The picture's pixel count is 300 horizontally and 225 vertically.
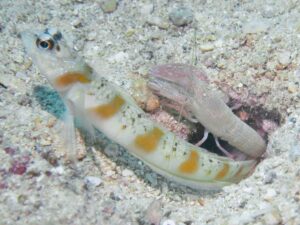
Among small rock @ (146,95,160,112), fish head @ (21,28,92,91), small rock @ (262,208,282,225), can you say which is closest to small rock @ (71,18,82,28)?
small rock @ (146,95,160,112)

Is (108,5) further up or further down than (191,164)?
further up

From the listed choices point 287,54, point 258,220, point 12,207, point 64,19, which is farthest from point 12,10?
point 258,220

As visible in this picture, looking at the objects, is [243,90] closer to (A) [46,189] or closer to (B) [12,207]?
(A) [46,189]

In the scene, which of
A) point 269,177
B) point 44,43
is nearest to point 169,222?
point 269,177

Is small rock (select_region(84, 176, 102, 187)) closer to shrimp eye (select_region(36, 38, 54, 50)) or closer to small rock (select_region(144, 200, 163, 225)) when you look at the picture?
small rock (select_region(144, 200, 163, 225))

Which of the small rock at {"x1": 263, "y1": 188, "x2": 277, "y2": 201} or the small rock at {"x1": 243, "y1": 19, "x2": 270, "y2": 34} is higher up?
the small rock at {"x1": 243, "y1": 19, "x2": 270, "y2": 34}

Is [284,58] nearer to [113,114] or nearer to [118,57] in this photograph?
[118,57]
